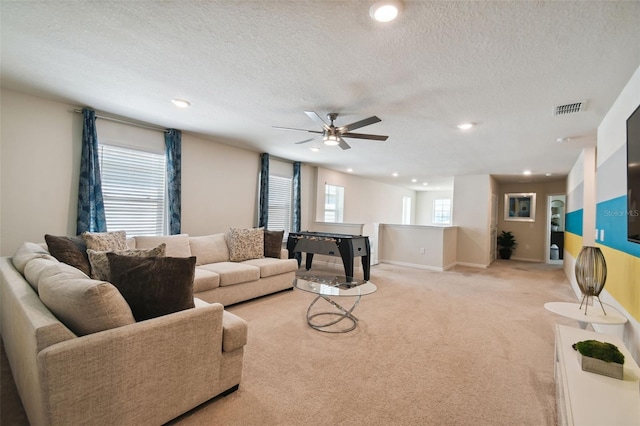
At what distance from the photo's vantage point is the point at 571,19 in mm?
1591

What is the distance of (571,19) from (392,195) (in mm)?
8720

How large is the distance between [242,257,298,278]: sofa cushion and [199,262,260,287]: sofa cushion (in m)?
0.12

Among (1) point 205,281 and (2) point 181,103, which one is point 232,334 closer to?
(1) point 205,281

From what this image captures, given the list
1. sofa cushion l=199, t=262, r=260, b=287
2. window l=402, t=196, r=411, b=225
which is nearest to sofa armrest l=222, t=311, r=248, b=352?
sofa cushion l=199, t=262, r=260, b=287

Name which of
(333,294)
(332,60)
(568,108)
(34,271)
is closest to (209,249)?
(333,294)

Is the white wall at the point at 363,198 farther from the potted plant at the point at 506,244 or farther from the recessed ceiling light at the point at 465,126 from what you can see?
the recessed ceiling light at the point at 465,126

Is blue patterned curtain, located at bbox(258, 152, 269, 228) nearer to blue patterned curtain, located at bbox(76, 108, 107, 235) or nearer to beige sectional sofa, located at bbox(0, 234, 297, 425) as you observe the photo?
blue patterned curtain, located at bbox(76, 108, 107, 235)

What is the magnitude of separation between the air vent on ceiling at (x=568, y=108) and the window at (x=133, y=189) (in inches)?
197

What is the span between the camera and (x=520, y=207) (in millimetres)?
8391

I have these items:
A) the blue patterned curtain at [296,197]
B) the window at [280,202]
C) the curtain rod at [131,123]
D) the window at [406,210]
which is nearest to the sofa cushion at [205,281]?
the curtain rod at [131,123]

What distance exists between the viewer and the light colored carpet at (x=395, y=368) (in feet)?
5.60

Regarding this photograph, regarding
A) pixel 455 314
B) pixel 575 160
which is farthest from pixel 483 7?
pixel 575 160

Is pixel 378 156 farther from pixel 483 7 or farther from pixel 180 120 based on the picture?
pixel 483 7

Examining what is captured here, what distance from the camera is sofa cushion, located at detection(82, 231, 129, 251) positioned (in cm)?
290
